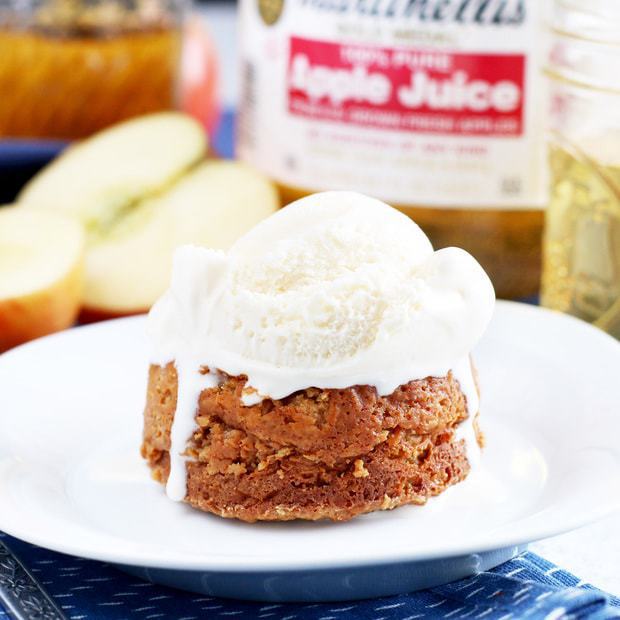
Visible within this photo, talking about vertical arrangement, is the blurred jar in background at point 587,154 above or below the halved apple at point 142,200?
above

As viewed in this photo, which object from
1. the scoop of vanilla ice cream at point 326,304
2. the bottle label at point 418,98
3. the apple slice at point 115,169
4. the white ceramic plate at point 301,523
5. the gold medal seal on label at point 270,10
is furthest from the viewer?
the apple slice at point 115,169

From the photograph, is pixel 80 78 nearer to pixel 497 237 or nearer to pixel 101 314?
pixel 101 314

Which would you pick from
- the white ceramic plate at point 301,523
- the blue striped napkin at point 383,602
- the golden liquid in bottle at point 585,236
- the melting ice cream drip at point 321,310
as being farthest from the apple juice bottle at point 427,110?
the blue striped napkin at point 383,602

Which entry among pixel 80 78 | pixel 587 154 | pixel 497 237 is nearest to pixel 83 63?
pixel 80 78

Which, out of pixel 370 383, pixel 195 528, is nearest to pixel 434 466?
pixel 370 383

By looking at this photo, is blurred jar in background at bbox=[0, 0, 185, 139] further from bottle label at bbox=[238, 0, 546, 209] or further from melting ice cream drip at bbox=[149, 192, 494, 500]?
melting ice cream drip at bbox=[149, 192, 494, 500]

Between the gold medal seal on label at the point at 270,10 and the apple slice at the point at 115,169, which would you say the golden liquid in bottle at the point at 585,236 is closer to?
the gold medal seal on label at the point at 270,10


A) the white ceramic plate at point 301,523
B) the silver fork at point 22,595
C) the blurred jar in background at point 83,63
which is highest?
the blurred jar in background at point 83,63
